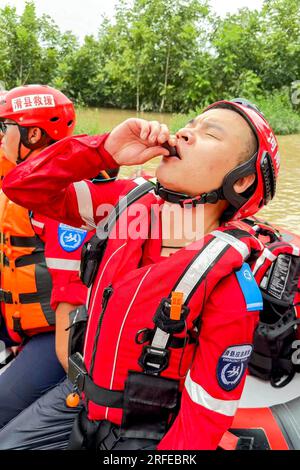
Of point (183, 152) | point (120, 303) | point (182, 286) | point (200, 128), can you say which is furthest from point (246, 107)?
point (120, 303)

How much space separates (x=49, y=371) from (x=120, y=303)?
1.04 m

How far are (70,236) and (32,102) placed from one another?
2.99 ft

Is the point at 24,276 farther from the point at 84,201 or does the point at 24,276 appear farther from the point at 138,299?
the point at 138,299

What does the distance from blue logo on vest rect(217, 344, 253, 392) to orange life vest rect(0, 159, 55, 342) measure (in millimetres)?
1261

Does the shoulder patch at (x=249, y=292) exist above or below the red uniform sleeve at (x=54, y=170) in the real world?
below

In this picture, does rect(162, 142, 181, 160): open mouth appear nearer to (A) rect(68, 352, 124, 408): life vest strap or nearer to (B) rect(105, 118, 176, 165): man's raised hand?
(B) rect(105, 118, 176, 165): man's raised hand

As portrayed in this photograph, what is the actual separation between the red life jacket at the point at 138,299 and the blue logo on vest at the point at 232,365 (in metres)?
0.14

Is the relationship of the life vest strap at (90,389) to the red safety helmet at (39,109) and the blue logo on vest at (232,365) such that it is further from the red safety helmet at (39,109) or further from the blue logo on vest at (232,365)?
the red safety helmet at (39,109)

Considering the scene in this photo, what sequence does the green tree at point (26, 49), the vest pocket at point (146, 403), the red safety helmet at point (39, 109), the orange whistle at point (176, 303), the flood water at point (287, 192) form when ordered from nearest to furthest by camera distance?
1. the orange whistle at point (176, 303)
2. the vest pocket at point (146, 403)
3. the red safety helmet at point (39, 109)
4. the flood water at point (287, 192)
5. the green tree at point (26, 49)

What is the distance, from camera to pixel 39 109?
275 centimetres

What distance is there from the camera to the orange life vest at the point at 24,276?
2537 millimetres

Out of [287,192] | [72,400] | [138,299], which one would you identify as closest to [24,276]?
[72,400]

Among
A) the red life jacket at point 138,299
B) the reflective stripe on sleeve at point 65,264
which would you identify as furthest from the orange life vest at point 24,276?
the red life jacket at point 138,299

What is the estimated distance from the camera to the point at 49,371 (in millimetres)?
2471
